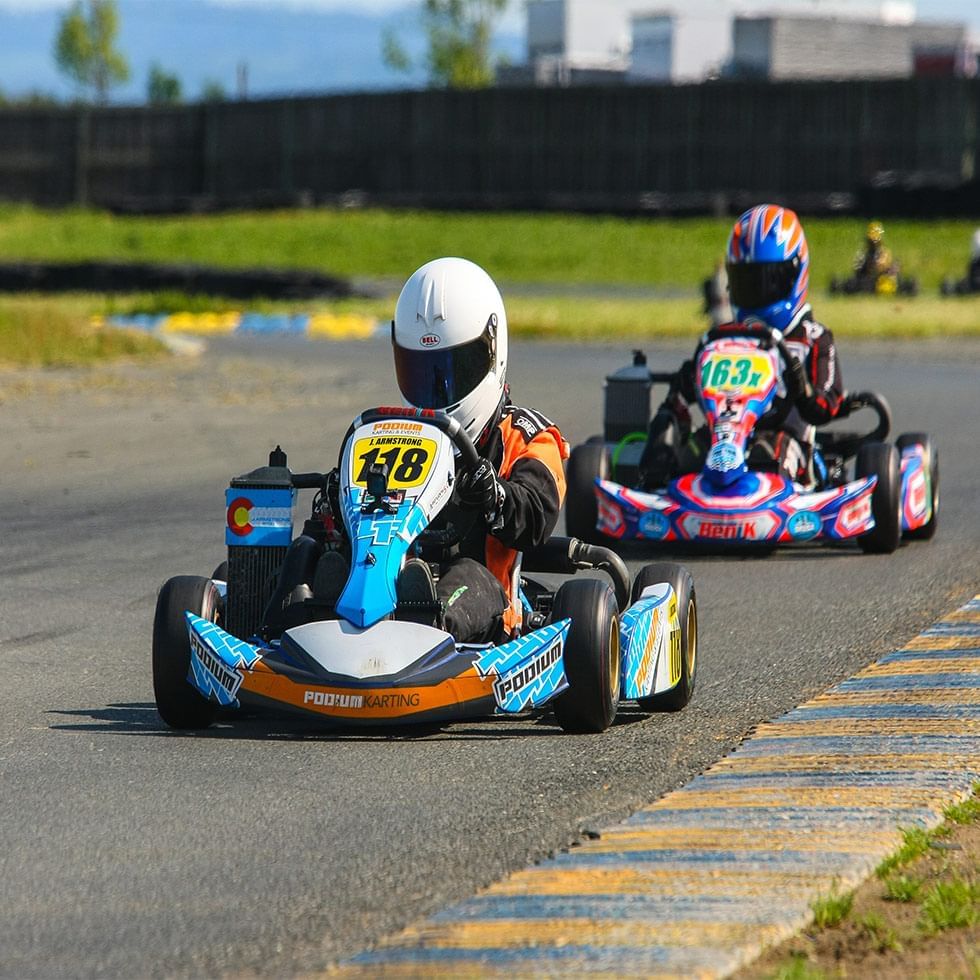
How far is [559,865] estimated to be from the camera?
3.64 metres

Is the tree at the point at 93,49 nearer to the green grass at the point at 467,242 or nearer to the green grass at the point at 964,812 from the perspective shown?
the green grass at the point at 467,242

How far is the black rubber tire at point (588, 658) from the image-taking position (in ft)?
15.8

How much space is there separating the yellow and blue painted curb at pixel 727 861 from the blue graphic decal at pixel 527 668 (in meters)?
0.49

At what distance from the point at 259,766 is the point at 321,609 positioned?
572mm

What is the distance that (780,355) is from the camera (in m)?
8.56

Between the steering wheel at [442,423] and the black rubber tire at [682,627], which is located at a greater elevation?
the steering wheel at [442,423]

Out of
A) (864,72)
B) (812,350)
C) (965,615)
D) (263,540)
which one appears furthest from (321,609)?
(864,72)

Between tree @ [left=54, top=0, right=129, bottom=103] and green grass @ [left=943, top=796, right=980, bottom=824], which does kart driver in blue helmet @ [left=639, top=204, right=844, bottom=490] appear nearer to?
green grass @ [left=943, top=796, right=980, bottom=824]

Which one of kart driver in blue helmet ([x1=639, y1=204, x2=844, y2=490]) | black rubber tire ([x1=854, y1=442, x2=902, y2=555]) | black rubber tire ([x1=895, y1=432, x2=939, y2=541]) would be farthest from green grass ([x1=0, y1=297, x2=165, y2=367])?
black rubber tire ([x1=854, y1=442, x2=902, y2=555])

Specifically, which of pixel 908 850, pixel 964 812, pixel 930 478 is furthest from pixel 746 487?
pixel 908 850

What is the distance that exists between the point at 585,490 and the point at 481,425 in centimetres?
309

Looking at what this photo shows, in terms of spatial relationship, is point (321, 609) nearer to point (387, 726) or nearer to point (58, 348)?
point (387, 726)

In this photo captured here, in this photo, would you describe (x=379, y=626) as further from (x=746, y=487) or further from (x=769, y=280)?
(x=769, y=280)

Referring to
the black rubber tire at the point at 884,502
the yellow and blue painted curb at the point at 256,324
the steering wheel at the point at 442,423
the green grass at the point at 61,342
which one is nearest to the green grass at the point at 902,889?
the steering wheel at the point at 442,423
